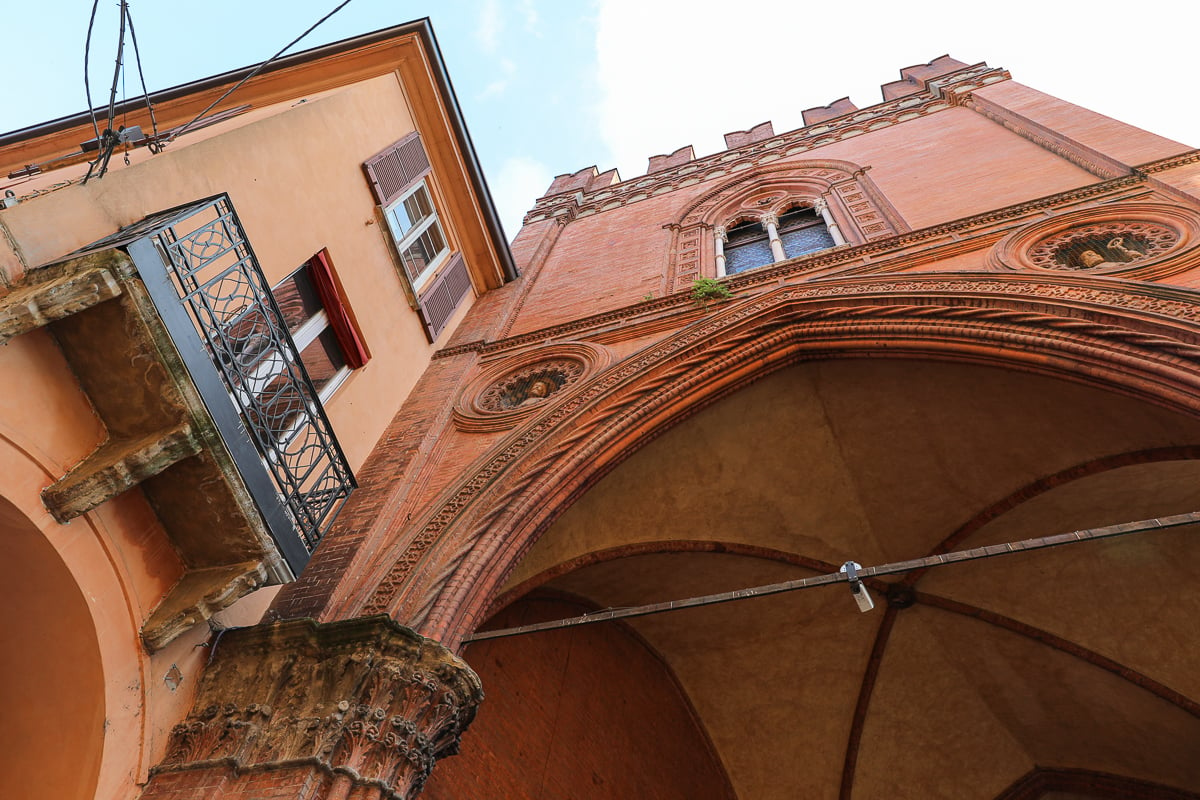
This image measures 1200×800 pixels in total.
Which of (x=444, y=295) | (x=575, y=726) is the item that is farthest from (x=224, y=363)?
(x=444, y=295)

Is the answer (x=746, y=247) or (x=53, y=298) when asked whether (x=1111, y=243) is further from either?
(x=53, y=298)

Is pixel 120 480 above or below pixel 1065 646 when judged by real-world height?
above

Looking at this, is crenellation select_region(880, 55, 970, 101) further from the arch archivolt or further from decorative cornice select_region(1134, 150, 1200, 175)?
the arch archivolt

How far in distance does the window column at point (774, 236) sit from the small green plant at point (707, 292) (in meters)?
1.85

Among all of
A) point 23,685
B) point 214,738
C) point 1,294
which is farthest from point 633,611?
point 1,294

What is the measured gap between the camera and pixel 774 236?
10211 millimetres

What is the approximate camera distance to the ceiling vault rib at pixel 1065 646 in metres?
7.79

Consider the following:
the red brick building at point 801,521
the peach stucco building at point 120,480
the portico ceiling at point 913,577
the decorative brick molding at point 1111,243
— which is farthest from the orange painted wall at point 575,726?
the decorative brick molding at point 1111,243

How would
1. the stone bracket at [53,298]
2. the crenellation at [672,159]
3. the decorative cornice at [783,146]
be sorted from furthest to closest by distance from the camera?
the crenellation at [672,159], the decorative cornice at [783,146], the stone bracket at [53,298]

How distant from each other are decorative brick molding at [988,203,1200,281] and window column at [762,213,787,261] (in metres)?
3.01

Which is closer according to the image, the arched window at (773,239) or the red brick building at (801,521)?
the red brick building at (801,521)

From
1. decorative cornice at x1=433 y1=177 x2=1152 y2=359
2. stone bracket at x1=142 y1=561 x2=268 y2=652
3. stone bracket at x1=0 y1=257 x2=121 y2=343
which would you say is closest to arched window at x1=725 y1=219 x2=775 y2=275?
decorative cornice at x1=433 y1=177 x2=1152 y2=359

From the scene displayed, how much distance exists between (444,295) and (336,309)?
261 centimetres

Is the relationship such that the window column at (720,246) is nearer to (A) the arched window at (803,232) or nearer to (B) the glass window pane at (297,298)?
(A) the arched window at (803,232)
